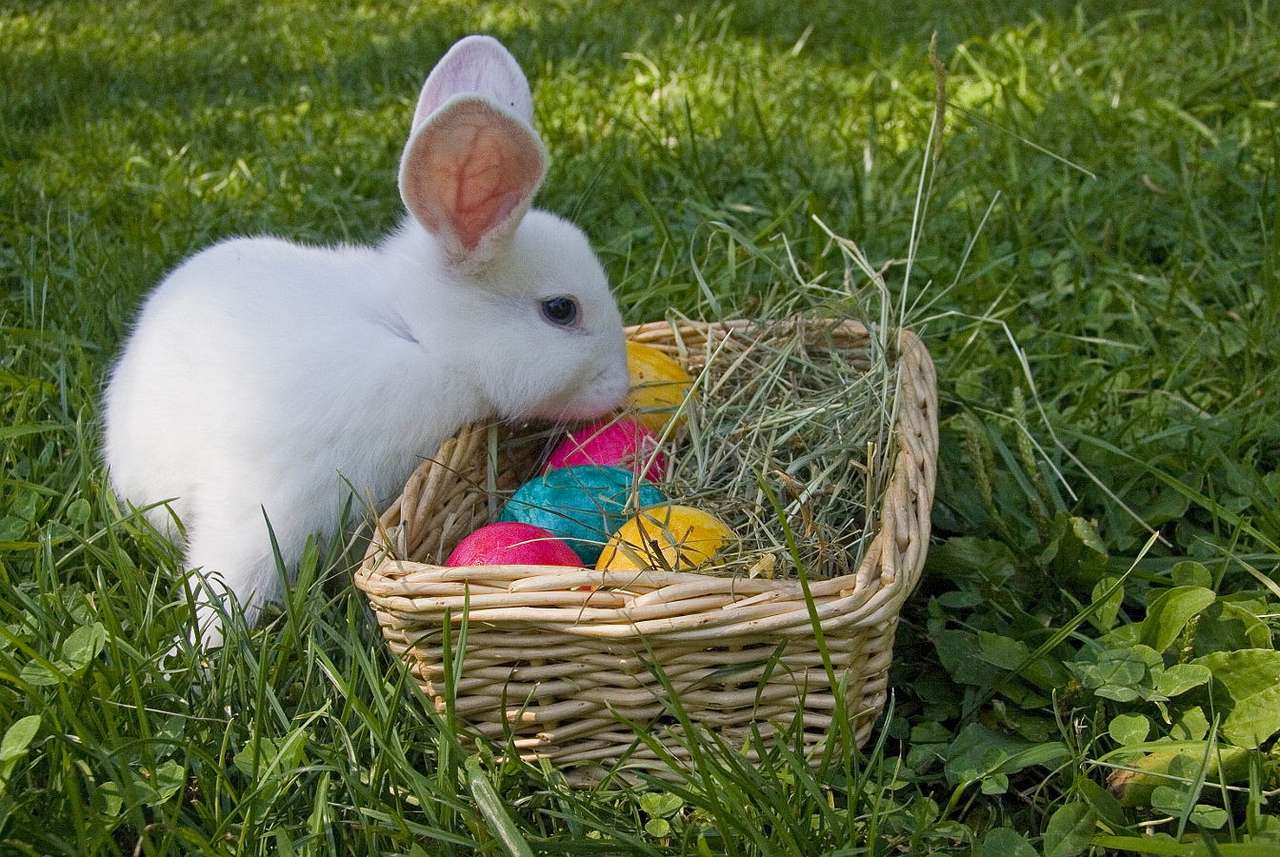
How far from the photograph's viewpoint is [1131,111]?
13.4ft

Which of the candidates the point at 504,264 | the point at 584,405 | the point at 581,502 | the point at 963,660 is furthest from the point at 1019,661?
the point at 504,264

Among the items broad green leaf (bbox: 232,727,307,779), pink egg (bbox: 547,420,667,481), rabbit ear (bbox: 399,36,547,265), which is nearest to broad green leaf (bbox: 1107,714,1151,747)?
pink egg (bbox: 547,420,667,481)

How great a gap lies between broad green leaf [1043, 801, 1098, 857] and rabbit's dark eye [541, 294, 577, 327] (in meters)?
1.29

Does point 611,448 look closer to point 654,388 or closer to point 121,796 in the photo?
point 654,388

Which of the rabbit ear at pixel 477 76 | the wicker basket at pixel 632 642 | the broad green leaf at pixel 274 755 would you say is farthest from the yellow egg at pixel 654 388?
the broad green leaf at pixel 274 755

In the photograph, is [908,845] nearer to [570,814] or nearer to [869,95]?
[570,814]

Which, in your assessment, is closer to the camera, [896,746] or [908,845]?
[908,845]

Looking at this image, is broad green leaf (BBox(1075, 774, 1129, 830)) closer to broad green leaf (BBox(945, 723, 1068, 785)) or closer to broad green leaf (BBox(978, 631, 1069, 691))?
broad green leaf (BBox(945, 723, 1068, 785))

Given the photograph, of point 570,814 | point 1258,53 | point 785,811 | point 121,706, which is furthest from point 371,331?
point 1258,53

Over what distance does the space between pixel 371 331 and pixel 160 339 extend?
1.47 ft

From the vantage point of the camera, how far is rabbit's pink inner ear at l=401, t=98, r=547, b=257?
215 cm

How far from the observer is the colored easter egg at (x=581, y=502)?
2.30 m

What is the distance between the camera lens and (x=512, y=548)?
2.10 m

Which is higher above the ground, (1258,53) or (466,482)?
(1258,53)
